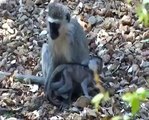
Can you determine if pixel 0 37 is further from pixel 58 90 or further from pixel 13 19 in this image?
pixel 58 90

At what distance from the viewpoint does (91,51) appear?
16.1 feet

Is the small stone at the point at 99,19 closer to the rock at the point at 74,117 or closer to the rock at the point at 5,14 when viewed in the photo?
the rock at the point at 5,14

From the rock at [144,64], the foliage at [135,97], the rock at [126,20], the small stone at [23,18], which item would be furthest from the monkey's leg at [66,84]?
the foliage at [135,97]

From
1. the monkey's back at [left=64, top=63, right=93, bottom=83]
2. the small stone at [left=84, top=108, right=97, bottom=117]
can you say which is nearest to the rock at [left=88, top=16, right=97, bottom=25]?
the monkey's back at [left=64, top=63, right=93, bottom=83]

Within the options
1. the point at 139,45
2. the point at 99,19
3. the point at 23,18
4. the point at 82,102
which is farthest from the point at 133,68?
the point at 23,18

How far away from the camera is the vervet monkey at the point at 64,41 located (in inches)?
152

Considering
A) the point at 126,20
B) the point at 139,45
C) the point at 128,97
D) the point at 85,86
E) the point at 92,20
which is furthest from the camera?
the point at 92,20

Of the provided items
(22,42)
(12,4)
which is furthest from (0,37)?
(12,4)

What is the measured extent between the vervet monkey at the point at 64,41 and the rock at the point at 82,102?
15.5 inches

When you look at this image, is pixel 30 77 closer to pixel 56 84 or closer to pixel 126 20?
pixel 56 84

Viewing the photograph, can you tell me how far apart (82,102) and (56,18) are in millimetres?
706

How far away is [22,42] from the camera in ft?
17.0

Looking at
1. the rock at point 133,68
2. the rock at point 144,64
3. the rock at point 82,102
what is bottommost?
the rock at point 82,102

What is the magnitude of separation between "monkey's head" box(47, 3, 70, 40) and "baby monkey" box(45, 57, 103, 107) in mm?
330
